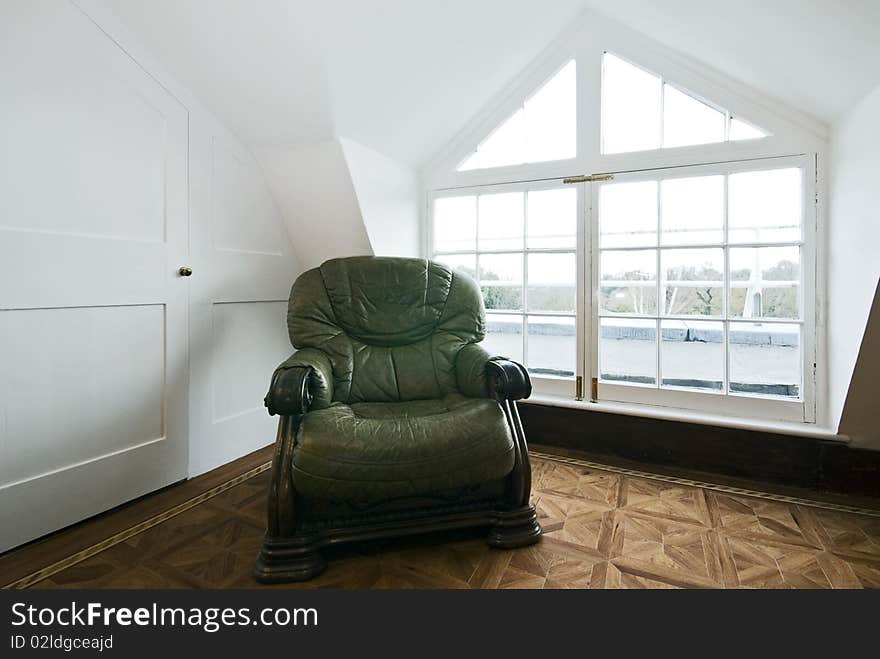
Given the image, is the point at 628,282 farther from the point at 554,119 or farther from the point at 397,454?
the point at 397,454

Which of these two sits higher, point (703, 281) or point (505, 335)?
point (703, 281)

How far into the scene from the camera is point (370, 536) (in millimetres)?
1705

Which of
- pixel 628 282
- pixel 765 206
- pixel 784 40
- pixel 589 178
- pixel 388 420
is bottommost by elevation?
pixel 388 420

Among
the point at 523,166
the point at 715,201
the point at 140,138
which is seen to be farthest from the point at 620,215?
the point at 140,138

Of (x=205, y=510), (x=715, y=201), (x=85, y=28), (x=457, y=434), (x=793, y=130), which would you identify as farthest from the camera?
(x=715, y=201)

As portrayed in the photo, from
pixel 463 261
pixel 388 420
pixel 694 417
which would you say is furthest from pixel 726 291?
pixel 388 420

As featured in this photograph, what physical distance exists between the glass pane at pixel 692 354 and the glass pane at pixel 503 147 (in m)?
1.33

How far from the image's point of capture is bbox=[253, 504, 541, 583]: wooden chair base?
1591 millimetres

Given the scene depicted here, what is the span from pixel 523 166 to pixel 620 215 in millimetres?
644

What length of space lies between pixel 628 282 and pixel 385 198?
4.78ft

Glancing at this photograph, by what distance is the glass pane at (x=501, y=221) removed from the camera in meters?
3.02

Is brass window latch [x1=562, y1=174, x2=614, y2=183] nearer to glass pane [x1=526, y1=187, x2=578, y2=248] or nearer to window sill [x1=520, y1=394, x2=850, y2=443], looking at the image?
glass pane [x1=526, y1=187, x2=578, y2=248]

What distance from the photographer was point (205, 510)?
2092 mm

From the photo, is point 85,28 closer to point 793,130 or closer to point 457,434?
point 457,434
